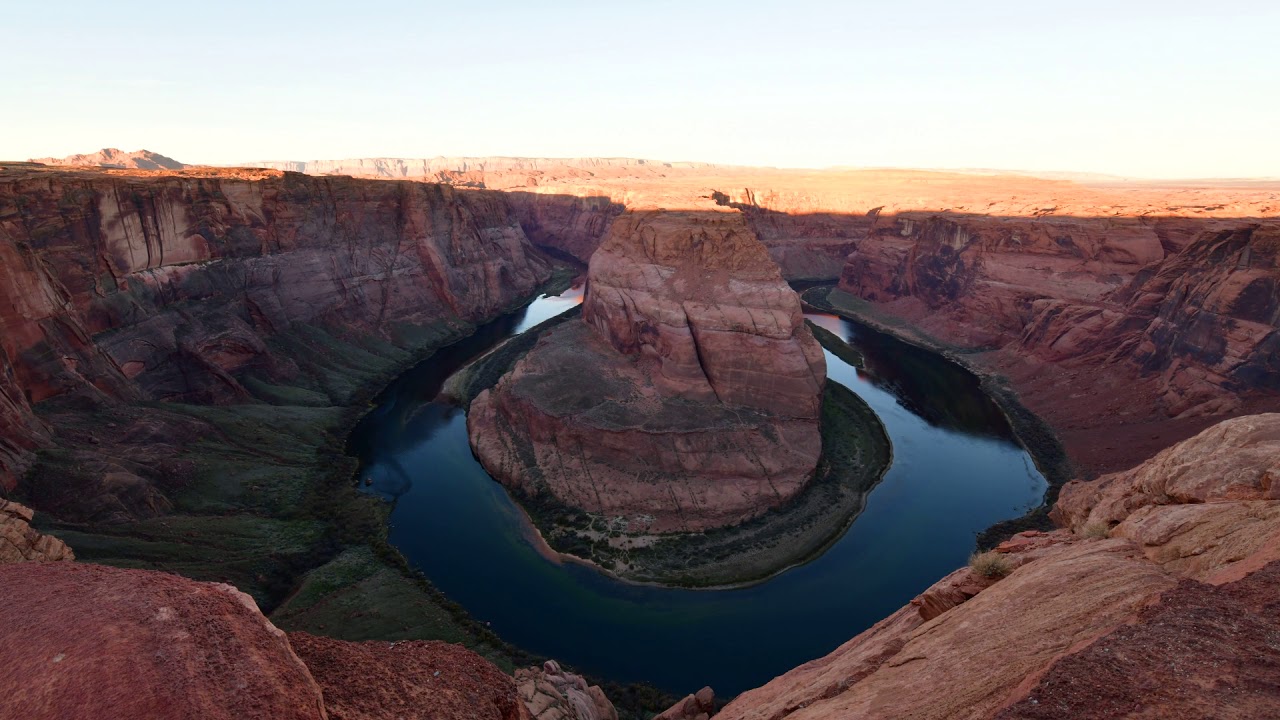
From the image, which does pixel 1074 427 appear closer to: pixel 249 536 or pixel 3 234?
pixel 249 536

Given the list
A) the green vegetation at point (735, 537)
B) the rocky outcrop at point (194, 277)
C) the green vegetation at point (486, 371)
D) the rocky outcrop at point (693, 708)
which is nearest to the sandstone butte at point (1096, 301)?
the green vegetation at point (735, 537)

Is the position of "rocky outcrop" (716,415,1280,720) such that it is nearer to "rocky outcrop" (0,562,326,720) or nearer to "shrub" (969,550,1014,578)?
"shrub" (969,550,1014,578)

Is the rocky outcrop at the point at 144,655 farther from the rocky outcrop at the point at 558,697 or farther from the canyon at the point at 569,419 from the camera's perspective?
the rocky outcrop at the point at 558,697

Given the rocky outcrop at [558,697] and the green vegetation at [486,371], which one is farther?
the green vegetation at [486,371]

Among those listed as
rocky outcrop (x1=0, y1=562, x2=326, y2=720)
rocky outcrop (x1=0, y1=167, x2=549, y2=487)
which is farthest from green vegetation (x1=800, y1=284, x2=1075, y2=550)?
rocky outcrop (x1=0, y1=167, x2=549, y2=487)

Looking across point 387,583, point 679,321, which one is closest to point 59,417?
point 387,583

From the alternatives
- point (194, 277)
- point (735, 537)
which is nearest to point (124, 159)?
point (194, 277)
